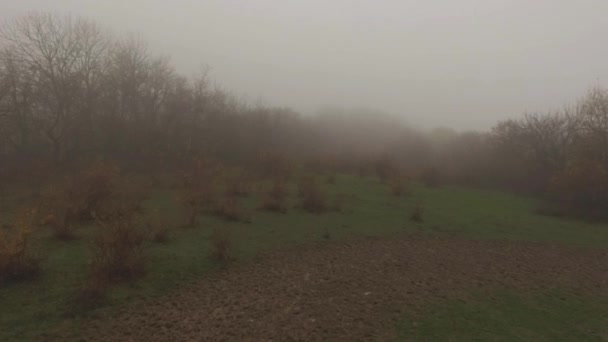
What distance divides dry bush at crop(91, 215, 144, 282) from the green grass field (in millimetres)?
358

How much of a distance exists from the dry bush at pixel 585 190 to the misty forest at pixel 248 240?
0.09 m

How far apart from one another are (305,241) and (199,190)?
5.79 m

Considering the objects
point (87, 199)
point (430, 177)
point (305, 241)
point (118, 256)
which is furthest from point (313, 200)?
point (430, 177)

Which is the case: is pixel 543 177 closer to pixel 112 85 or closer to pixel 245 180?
pixel 245 180

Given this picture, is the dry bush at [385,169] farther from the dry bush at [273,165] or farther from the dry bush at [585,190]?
the dry bush at [585,190]

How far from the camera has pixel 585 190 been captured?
25109 millimetres

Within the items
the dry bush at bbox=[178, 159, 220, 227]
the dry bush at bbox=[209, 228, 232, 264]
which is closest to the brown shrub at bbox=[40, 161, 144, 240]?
the dry bush at bbox=[178, 159, 220, 227]

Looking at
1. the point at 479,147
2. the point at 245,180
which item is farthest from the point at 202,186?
the point at 479,147

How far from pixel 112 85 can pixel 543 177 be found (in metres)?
39.5

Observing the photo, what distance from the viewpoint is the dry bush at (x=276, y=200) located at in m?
17.6

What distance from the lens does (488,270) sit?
11.0 m

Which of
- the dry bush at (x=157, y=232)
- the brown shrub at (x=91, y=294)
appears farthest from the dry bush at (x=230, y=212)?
the brown shrub at (x=91, y=294)

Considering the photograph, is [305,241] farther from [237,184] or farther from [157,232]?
[237,184]

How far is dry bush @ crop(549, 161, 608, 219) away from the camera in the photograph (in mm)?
24531
